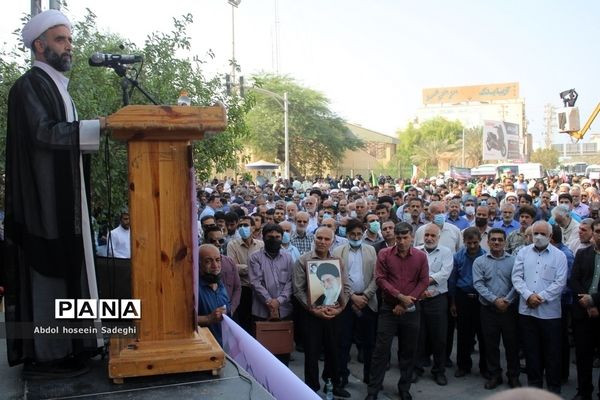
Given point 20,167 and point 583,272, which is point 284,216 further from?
point 20,167

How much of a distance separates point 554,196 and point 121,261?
49.6 feet

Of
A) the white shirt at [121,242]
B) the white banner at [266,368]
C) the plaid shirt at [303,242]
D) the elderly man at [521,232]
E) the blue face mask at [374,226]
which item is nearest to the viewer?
the white banner at [266,368]

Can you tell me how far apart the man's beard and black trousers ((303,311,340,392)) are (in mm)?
4016

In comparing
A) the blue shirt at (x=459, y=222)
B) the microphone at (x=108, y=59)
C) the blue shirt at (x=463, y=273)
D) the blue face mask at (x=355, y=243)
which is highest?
the microphone at (x=108, y=59)

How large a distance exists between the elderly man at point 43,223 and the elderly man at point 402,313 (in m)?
3.98

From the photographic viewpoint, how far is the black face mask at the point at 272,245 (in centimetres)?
703

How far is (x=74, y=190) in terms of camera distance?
10.1 ft

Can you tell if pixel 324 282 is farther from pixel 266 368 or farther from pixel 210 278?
pixel 266 368

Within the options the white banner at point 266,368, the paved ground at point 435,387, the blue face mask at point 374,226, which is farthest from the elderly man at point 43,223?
the blue face mask at point 374,226

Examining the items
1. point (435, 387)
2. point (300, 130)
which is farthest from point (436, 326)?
point (300, 130)

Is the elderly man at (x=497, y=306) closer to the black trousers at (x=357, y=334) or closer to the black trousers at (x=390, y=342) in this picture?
the black trousers at (x=390, y=342)

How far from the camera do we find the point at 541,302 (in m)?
6.44

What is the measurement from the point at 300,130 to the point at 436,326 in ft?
124

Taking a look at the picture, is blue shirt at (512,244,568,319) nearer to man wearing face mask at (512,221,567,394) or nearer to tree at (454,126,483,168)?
man wearing face mask at (512,221,567,394)
